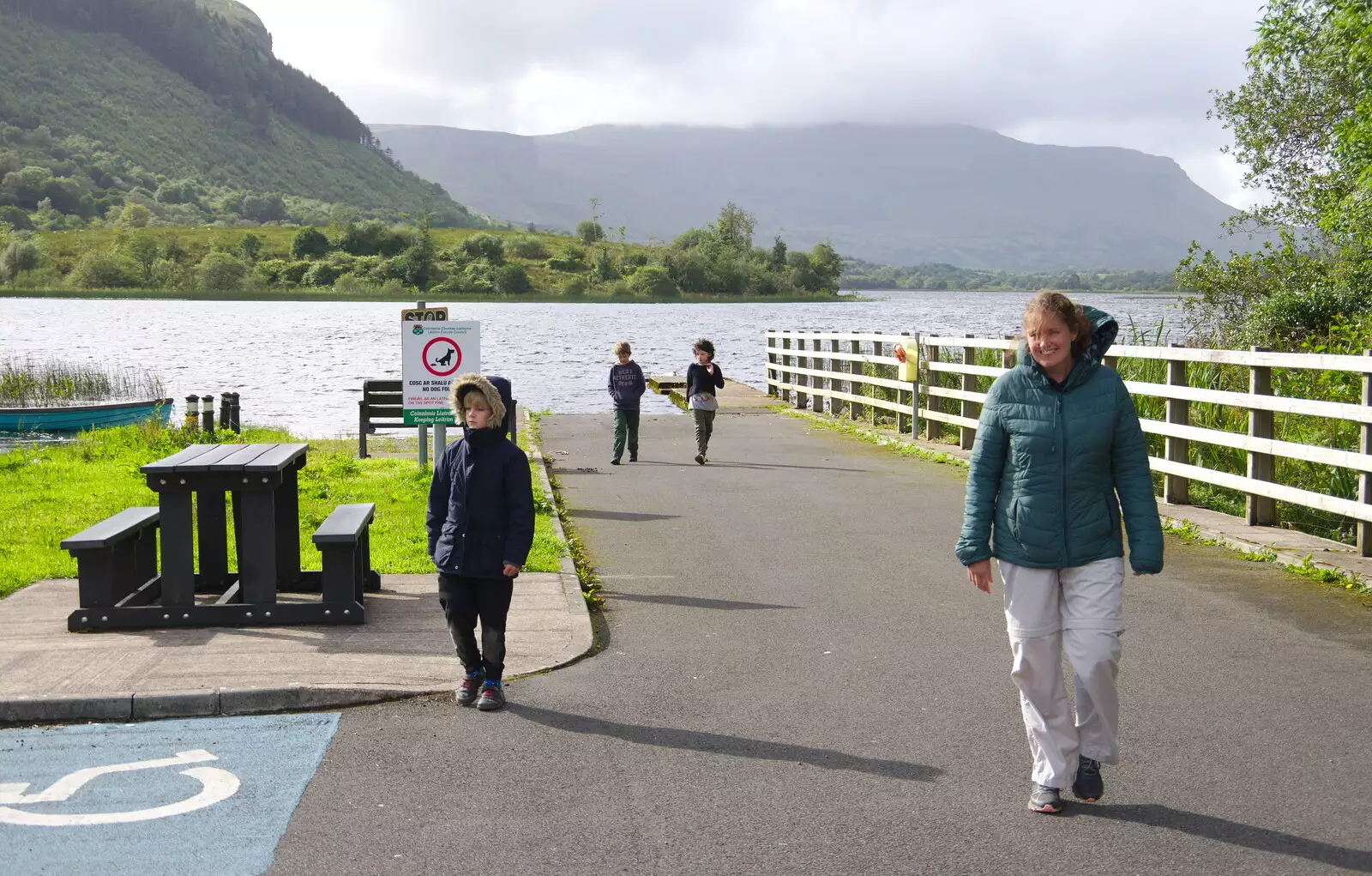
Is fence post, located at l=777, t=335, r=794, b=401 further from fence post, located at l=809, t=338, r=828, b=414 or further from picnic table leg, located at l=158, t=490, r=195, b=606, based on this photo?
picnic table leg, located at l=158, t=490, r=195, b=606

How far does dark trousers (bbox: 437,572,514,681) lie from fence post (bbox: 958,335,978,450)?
1120 centimetres

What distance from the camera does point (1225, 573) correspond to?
9.36 meters

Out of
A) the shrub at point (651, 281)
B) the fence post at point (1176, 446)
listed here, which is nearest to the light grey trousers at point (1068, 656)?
the fence post at point (1176, 446)

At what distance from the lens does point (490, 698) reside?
6.25 metres

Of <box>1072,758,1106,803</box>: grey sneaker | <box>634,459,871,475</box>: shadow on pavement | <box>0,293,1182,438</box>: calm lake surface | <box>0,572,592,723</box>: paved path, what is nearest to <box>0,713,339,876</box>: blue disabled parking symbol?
<box>0,572,592,723</box>: paved path

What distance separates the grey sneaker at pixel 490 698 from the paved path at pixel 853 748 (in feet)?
0.19

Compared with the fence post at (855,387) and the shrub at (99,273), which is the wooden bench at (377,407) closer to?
the fence post at (855,387)

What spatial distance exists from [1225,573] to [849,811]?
5427 millimetres

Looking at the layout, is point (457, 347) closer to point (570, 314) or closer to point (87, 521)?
point (87, 521)

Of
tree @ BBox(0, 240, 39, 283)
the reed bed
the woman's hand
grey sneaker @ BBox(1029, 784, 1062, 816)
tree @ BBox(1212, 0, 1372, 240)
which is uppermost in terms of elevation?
tree @ BBox(0, 240, 39, 283)

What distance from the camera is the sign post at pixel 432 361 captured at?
14180mm

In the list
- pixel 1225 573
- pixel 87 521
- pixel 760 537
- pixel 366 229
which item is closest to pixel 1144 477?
pixel 1225 573

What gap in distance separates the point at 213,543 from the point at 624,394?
8.29 m

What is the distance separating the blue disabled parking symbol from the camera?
4.51 m
